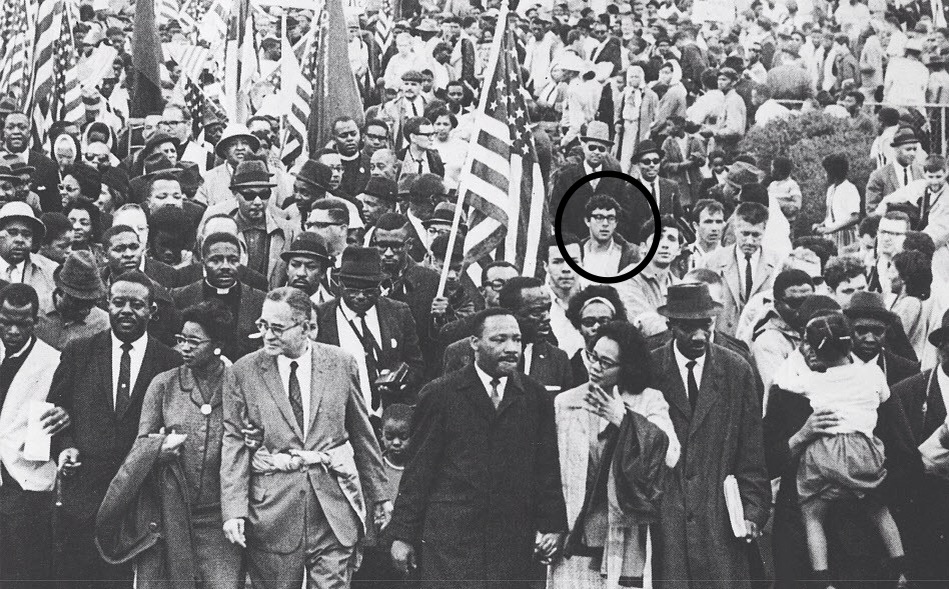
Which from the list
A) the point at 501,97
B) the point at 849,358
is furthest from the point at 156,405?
the point at 849,358

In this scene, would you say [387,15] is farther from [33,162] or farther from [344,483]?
[344,483]

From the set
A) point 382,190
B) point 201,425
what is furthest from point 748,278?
point 201,425

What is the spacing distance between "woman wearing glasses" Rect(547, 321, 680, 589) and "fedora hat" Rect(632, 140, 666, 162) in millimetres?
1719

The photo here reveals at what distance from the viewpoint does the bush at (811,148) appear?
11852 millimetres

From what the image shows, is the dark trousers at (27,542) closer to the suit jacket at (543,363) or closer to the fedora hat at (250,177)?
the fedora hat at (250,177)

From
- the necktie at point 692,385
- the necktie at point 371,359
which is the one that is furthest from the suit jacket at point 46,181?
the necktie at point 692,385

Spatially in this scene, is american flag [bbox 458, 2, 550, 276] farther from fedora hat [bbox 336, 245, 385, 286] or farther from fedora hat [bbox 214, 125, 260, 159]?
fedora hat [bbox 214, 125, 260, 159]

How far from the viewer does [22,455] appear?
10.8 metres

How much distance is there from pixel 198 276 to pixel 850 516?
418 cm

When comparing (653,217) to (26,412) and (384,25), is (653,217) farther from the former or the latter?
(26,412)

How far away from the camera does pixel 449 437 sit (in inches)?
396

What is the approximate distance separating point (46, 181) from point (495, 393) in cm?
364

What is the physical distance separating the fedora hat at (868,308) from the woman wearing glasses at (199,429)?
3.74 m

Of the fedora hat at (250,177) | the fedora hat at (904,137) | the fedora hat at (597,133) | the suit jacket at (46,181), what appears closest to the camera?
the fedora hat at (250,177)
